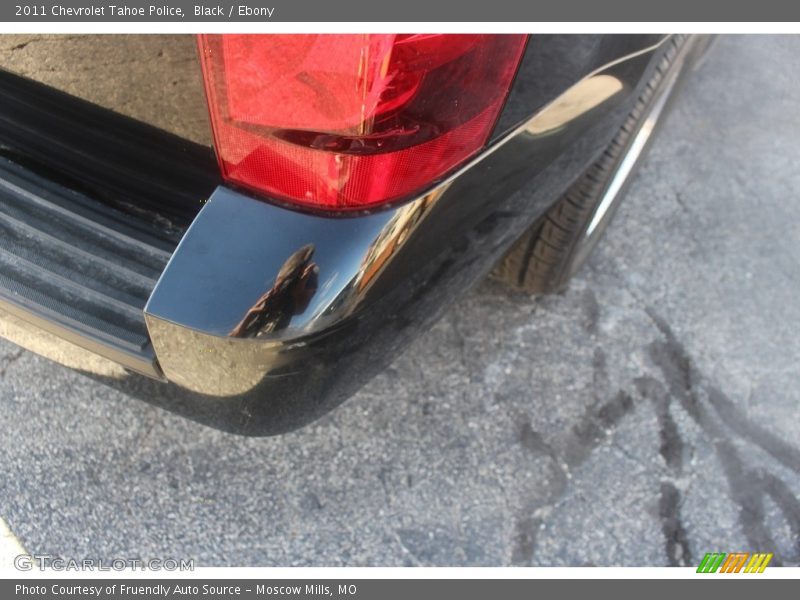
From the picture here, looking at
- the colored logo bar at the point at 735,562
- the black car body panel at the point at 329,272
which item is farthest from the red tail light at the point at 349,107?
the colored logo bar at the point at 735,562

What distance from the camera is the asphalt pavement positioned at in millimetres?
1862

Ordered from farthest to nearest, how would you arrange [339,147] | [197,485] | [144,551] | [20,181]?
[197,485], [144,551], [20,181], [339,147]

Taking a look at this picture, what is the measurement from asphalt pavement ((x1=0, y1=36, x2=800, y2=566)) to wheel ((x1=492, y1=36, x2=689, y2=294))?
0.13 metres

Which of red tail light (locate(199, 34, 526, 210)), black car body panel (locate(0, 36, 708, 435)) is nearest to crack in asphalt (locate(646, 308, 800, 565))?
black car body panel (locate(0, 36, 708, 435))

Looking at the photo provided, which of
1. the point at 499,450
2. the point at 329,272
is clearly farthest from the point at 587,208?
the point at 329,272

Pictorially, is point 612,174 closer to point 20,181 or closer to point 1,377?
point 20,181

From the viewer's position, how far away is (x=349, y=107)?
3.62 ft

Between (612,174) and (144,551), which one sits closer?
(144,551)

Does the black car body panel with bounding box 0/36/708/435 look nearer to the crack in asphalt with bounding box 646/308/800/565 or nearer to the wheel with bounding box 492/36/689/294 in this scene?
the wheel with bounding box 492/36/689/294

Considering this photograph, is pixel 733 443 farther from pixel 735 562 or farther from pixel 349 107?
pixel 349 107

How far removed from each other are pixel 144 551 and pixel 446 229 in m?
1.09

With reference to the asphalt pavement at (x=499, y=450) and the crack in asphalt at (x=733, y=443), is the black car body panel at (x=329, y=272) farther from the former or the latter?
the crack in asphalt at (x=733, y=443)

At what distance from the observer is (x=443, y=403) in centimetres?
214

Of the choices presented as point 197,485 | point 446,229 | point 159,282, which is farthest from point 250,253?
Result: point 197,485
